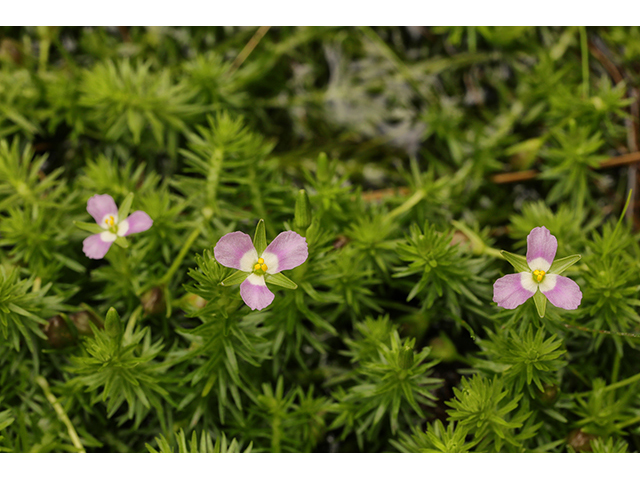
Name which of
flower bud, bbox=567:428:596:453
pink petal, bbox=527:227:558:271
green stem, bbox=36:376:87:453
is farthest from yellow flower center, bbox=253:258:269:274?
flower bud, bbox=567:428:596:453

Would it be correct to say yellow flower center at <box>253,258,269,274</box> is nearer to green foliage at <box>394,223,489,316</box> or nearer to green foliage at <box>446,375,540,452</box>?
green foliage at <box>394,223,489,316</box>

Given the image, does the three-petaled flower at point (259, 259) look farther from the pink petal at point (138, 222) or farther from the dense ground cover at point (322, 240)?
the pink petal at point (138, 222)

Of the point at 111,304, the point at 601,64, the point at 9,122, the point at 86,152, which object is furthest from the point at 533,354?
the point at 9,122

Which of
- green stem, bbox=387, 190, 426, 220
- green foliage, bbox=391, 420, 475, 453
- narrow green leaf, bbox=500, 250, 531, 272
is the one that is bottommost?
green foliage, bbox=391, 420, 475, 453

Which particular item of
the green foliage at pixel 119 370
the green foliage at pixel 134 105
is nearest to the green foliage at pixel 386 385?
the green foliage at pixel 119 370

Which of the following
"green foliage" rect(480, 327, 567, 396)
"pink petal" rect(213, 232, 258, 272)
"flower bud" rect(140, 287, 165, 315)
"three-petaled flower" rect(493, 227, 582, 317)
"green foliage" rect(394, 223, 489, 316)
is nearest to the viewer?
"pink petal" rect(213, 232, 258, 272)

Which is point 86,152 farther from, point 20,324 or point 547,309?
point 547,309
